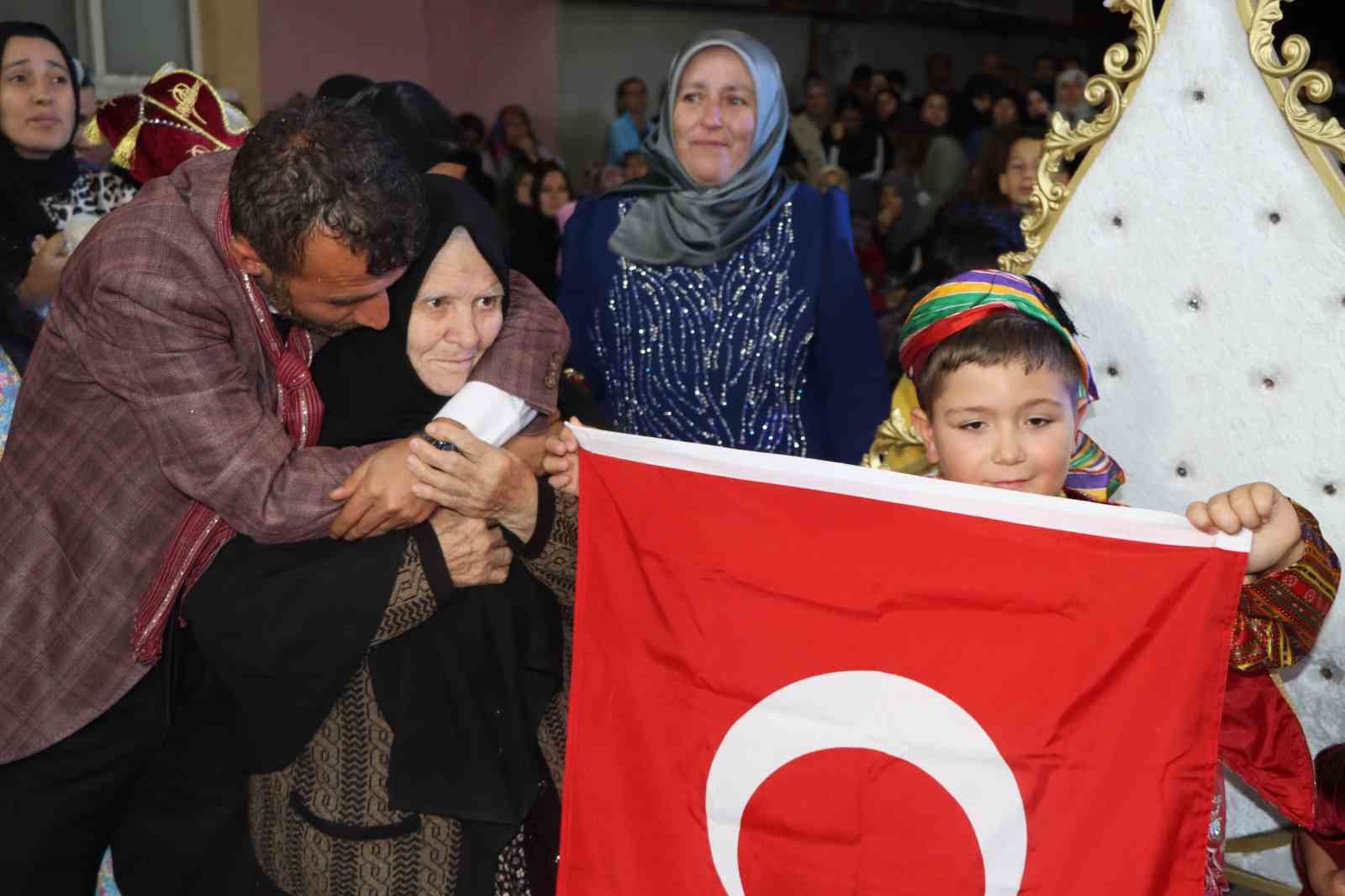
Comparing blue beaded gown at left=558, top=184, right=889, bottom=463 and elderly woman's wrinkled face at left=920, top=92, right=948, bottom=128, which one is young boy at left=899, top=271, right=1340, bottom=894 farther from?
elderly woman's wrinkled face at left=920, top=92, right=948, bottom=128

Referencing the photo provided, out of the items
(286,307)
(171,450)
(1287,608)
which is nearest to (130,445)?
(171,450)

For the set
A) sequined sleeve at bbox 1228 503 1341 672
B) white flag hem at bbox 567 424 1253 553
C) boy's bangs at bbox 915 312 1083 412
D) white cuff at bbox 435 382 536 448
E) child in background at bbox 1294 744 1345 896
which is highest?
boy's bangs at bbox 915 312 1083 412

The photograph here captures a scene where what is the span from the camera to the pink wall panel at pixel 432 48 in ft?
29.6

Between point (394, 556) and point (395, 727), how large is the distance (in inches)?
9.8

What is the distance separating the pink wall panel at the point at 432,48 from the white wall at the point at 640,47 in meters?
0.20

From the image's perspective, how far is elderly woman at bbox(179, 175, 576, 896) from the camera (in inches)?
71.7

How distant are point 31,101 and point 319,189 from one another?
2376mm

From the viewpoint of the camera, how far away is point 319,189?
5.46ft

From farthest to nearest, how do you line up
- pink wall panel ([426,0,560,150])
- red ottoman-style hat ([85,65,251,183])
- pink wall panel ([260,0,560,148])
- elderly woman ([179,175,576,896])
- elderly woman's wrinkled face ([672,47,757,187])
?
pink wall panel ([426,0,560,150]), pink wall panel ([260,0,560,148]), elderly woman's wrinkled face ([672,47,757,187]), red ottoman-style hat ([85,65,251,183]), elderly woman ([179,175,576,896])

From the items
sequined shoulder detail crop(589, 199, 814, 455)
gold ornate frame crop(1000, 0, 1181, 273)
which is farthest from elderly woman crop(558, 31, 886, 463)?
gold ornate frame crop(1000, 0, 1181, 273)

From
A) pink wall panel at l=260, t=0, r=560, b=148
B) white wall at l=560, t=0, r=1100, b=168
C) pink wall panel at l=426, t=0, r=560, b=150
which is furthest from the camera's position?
white wall at l=560, t=0, r=1100, b=168

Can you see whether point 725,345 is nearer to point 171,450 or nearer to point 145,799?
point 171,450

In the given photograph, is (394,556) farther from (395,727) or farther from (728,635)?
(728,635)

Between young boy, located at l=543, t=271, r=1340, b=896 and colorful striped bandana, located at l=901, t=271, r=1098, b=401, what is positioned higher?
colorful striped bandana, located at l=901, t=271, r=1098, b=401
